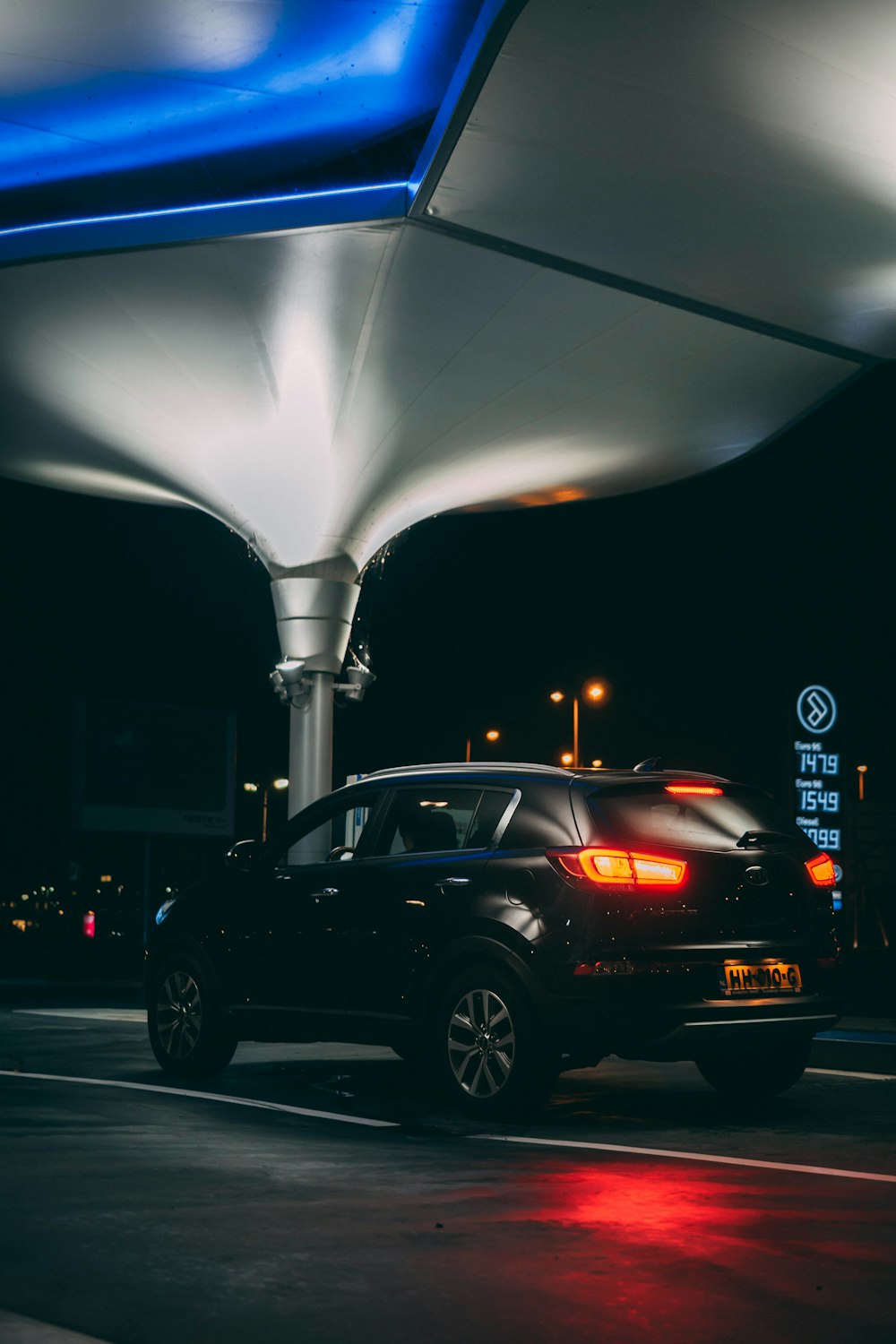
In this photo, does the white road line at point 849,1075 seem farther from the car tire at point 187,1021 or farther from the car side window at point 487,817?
the car tire at point 187,1021

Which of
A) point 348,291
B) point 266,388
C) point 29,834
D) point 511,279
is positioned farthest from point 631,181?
point 29,834

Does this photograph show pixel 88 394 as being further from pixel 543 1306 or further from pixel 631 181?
pixel 543 1306

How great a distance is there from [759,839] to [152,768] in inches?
1705

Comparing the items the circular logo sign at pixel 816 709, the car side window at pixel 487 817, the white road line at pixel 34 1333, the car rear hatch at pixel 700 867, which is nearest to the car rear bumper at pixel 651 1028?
the car rear hatch at pixel 700 867

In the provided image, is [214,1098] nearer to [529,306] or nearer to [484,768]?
[484,768]

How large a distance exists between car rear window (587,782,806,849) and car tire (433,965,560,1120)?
94 centimetres

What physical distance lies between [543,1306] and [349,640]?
1908 cm

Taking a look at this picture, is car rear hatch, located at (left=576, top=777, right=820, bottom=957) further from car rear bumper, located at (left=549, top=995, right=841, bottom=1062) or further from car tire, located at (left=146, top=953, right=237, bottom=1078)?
car tire, located at (left=146, top=953, right=237, bottom=1078)

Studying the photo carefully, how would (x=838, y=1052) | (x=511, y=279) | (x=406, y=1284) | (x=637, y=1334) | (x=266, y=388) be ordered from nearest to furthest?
(x=637, y=1334), (x=406, y=1284), (x=838, y=1052), (x=511, y=279), (x=266, y=388)

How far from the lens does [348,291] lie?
1625cm

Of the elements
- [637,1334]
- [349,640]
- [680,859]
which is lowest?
[637,1334]

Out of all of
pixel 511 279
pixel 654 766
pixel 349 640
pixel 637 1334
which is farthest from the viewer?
pixel 349 640

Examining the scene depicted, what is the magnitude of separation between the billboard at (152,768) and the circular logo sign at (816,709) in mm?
19194

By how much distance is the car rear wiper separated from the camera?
9.02 m
